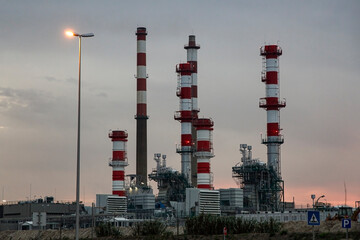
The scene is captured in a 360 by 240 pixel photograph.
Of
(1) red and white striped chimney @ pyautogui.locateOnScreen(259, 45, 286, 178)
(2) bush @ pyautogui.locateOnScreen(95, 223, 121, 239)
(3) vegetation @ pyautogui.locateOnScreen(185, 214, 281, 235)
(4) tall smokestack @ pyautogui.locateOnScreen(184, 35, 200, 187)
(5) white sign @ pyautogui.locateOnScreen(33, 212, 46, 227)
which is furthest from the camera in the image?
(4) tall smokestack @ pyautogui.locateOnScreen(184, 35, 200, 187)

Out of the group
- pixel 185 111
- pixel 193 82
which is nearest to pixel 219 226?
pixel 185 111

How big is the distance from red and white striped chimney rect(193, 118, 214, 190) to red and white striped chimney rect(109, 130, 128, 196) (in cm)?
1443

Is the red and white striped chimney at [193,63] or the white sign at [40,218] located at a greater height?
the red and white striped chimney at [193,63]

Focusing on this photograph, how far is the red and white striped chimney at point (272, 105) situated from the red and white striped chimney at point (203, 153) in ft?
21.6

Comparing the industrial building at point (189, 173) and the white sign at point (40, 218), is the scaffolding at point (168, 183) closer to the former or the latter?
the industrial building at point (189, 173)

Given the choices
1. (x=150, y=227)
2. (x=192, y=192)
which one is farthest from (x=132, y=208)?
(x=150, y=227)

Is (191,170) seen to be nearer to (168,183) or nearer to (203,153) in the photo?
(168,183)

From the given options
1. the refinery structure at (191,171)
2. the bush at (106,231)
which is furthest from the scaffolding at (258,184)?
A: the bush at (106,231)

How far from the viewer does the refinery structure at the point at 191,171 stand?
3573 inches

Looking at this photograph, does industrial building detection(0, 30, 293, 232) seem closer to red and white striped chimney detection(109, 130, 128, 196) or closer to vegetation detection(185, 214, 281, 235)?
red and white striped chimney detection(109, 130, 128, 196)

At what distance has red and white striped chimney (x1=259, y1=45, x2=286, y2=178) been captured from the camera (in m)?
90.2

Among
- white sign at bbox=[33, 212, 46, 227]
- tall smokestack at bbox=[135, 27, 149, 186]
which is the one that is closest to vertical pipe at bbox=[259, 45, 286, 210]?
tall smokestack at bbox=[135, 27, 149, 186]

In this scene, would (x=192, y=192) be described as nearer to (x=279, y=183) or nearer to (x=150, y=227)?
(x=279, y=183)

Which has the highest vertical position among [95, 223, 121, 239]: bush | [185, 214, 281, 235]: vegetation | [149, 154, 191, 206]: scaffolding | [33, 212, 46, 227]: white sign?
[149, 154, 191, 206]: scaffolding
